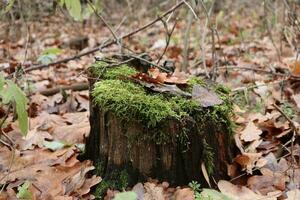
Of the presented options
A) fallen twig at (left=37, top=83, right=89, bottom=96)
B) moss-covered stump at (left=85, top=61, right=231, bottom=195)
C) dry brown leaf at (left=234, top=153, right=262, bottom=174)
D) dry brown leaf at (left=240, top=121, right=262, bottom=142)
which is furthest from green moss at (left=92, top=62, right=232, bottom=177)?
fallen twig at (left=37, top=83, right=89, bottom=96)

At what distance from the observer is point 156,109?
2.07m

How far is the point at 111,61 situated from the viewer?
2.67 metres

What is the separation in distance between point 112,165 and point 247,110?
1.40 metres

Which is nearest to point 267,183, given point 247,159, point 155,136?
point 247,159

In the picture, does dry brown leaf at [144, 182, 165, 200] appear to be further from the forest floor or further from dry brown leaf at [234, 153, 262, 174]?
dry brown leaf at [234, 153, 262, 174]

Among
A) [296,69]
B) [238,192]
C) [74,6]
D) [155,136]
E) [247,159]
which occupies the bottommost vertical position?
[238,192]

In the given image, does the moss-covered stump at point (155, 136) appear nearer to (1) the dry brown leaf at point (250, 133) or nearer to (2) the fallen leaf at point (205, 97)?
(2) the fallen leaf at point (205, 97)

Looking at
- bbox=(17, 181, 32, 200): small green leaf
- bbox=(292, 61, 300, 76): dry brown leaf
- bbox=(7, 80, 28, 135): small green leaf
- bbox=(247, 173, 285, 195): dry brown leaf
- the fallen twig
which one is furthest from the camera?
the fallen twig

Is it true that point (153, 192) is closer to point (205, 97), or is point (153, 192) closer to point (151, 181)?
point (151, 181)

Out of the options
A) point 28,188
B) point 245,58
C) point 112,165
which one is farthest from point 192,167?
point 245,58

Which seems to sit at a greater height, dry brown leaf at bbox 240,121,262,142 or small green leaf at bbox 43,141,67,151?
dry brown leaf at bbox 240,121,262,142

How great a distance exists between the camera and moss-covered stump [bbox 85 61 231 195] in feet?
6.79

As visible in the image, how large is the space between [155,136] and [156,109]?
0.38 ft

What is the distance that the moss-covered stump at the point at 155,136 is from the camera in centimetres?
207
